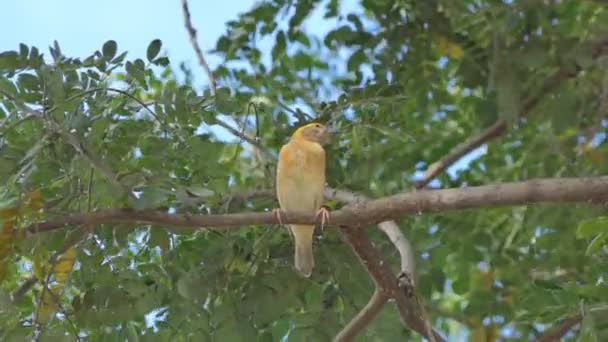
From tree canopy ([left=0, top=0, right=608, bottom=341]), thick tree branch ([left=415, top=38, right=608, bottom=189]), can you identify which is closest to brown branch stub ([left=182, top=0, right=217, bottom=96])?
tree canopy ([left=0, top=0, right=608, bottom=341])

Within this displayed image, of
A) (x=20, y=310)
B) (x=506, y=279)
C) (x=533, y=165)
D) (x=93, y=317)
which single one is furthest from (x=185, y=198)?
(x=533, y=165)

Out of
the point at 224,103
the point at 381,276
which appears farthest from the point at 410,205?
the point at 224,103

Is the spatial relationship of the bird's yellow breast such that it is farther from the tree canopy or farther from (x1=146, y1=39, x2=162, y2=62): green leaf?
(x1=146, y1=39, x2=162, y2=62): green leaf

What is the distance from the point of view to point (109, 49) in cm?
378

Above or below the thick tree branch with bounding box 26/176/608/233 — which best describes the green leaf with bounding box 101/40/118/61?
above

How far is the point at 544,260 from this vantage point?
496cm

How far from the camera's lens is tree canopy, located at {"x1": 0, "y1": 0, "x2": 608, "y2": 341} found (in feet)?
10.6

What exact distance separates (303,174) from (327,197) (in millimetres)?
150

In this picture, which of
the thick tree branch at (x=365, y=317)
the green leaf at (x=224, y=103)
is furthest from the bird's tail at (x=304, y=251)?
the green leaf at (x=224, y=103)

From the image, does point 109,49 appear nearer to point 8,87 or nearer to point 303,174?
point 8,87

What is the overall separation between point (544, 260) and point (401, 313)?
1515 mm

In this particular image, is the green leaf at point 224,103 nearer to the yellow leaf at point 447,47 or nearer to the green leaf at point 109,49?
the green leaf at point 109,49

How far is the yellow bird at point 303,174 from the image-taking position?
4.33 metres

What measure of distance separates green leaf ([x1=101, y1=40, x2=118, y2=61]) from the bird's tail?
0.98 meters
